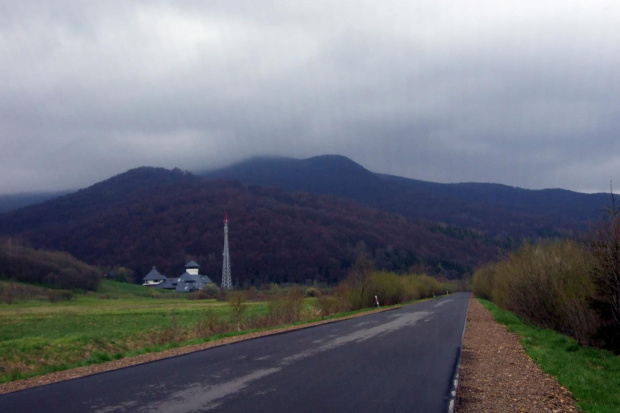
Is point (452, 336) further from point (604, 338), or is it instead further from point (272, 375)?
point (272, 375)

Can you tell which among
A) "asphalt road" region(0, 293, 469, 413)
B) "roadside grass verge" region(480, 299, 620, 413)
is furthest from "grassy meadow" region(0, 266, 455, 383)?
"roadside grass verge" region(480, 299, 620, 413)

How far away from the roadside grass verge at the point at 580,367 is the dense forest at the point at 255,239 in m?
101

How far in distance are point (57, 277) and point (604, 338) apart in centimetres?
9488

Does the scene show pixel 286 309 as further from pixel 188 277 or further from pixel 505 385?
pixel 188 277

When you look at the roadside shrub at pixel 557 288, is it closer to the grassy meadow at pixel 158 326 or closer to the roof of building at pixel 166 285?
the grassy meadow at pixel 158 326

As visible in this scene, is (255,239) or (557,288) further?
(255,239)

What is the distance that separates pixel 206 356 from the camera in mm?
14453

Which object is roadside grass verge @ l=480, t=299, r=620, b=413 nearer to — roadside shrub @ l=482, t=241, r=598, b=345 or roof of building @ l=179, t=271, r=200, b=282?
roadside shrub @ l=482, t=241, r=598, b=345

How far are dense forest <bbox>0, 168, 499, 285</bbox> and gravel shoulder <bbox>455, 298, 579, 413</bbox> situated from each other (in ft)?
347

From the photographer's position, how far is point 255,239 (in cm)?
14888

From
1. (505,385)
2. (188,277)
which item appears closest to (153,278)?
(188,277)

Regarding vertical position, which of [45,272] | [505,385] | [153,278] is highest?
[505,385]

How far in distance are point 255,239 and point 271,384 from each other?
139815 millimetres

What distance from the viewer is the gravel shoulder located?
8.68 m
